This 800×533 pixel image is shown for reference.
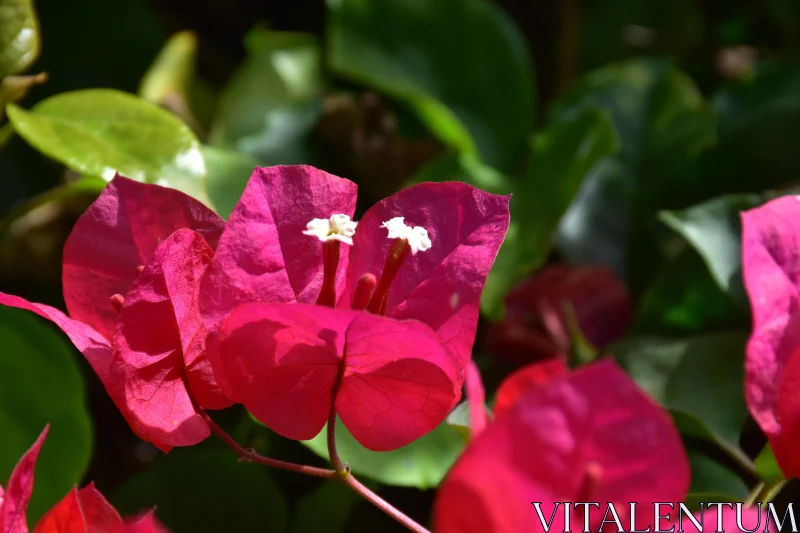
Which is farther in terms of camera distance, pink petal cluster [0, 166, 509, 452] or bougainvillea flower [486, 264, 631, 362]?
bougainvillea flower [486, 264, 631, 362]

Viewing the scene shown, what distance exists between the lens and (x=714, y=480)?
392mm

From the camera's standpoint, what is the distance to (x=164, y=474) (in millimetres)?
423

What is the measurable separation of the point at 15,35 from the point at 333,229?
24 centimetres

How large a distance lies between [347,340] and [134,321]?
0.07 meters

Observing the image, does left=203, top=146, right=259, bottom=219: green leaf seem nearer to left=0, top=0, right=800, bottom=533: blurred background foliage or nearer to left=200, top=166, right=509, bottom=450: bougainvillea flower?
left=0, top=0, right=800, bottom=533: blurred background foliage

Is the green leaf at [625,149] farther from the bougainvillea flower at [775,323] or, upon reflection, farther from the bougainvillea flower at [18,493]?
the bougainvillea flower at [18,493]

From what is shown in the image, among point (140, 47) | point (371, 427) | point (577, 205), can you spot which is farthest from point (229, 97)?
point (371, 427)

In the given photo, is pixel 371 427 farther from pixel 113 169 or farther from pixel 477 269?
pixel 113 169

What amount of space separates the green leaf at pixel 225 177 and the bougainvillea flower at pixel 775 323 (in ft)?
0.85

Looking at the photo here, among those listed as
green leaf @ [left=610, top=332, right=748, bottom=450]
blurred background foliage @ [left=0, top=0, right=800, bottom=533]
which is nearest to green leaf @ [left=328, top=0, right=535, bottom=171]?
blurred background foliage @ [left=0, top=0, right=800, bottom=533]

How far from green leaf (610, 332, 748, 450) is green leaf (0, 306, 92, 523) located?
288 millimetres

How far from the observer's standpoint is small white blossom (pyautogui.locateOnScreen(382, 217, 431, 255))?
273 millimetres

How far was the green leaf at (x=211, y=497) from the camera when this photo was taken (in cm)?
41

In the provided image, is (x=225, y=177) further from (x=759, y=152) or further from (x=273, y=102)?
(x=759, y=152)
